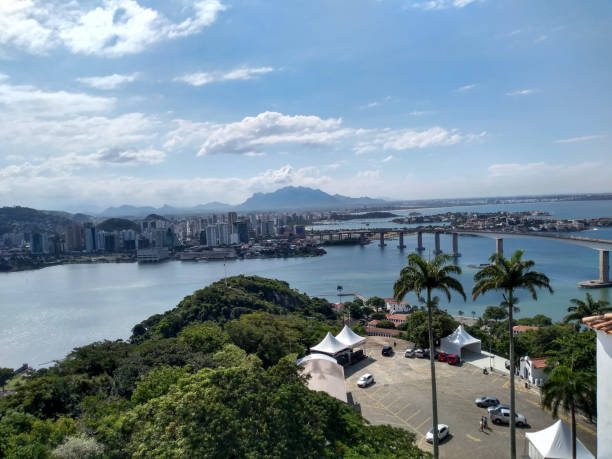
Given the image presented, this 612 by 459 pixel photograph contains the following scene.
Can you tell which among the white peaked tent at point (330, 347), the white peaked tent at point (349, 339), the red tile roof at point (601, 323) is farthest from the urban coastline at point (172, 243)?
the red tile roof at point (601, 323)

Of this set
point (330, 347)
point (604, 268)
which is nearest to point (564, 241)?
point (604, 268)

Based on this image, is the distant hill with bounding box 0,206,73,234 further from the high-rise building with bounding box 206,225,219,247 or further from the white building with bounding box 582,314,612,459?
the white building with bounding box 582,314,612,459

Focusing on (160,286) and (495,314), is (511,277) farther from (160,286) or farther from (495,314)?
(160,286)

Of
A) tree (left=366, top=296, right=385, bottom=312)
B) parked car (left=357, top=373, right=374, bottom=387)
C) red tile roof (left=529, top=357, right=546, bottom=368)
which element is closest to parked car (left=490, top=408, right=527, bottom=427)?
red tile roof (left=529, top=357, right=546, bottom=368)

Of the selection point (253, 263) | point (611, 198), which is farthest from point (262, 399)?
point (611, 198)

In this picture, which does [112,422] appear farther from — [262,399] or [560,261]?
[560,261]

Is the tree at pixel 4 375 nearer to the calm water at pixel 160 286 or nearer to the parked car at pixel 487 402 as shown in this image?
the calm water at pixel 160 286
